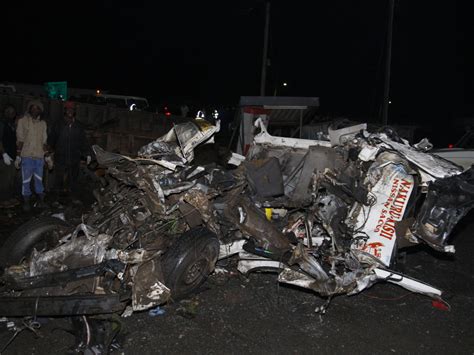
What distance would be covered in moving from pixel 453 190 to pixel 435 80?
45.5 m

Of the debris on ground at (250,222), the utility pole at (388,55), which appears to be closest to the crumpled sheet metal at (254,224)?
the debris on ground at (250,222)

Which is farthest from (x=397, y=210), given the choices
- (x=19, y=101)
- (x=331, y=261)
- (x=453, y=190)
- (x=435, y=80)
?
(x=435, y=80)

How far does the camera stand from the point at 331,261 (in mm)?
3975

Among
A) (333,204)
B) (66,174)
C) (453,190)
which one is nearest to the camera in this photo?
(453,190)

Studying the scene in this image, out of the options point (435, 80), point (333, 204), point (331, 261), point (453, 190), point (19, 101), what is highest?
point (435, 80)

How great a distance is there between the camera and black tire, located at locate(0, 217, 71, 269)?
12.7ft

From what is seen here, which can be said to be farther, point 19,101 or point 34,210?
point 19,101

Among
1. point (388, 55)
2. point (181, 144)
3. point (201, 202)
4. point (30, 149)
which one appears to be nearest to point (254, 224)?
point (201, 202)

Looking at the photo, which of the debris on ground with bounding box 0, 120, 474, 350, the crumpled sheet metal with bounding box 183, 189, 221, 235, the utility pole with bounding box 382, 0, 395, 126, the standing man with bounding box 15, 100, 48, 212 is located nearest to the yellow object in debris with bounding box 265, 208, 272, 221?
the debris on ground with bounding box 0, 120, 474, 350

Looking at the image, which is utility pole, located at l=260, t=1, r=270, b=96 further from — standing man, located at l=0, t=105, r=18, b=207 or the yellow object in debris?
the yellow object in debris

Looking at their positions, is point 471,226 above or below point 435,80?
below

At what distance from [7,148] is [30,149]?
1.38 ft

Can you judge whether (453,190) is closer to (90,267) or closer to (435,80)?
(90,267)

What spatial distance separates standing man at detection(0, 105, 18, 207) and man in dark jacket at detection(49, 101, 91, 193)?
2.10 feet
